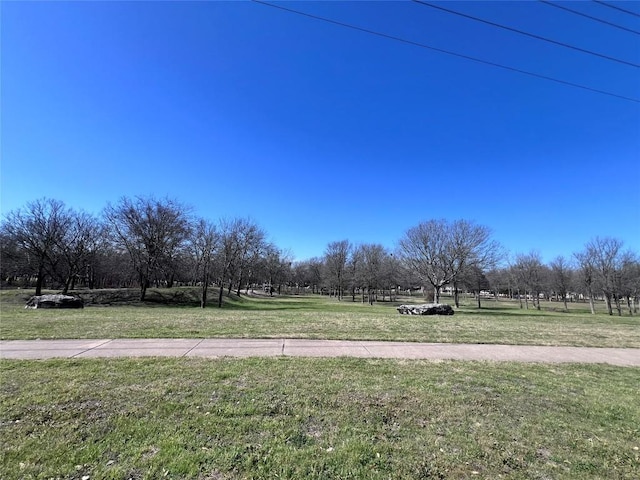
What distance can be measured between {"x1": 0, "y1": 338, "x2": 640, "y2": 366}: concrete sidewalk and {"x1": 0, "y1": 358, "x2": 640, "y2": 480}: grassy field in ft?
3.25

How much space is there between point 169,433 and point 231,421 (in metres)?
0.68

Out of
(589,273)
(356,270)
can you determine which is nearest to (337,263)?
(356,270)

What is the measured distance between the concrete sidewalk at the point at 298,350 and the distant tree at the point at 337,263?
47850 mm

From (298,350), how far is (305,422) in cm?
386

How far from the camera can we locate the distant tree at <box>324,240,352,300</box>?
57.3 m

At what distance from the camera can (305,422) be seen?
158 inches

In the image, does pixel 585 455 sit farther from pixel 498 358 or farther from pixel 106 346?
pixel 106 346

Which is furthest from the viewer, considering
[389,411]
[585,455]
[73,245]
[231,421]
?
[73,245]

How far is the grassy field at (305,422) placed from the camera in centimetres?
312

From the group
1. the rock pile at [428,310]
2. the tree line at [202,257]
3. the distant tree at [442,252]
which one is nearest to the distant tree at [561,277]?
the tree line at [202,257]

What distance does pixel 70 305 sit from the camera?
1861 centimetres

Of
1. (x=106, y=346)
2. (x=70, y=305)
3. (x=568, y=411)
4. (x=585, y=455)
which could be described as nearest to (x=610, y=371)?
(x=568, y=411)

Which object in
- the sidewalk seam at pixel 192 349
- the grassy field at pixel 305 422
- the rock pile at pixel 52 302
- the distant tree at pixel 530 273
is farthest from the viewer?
the distant tree at pixel 530 273

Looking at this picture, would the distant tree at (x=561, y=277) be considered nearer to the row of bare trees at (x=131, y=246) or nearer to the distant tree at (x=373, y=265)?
the distant tree at (x=373, y=265)
